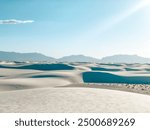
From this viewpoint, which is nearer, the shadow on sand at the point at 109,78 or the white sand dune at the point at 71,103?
the white sand dune at the point at 71,103

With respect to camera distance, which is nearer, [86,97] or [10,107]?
[10,107]

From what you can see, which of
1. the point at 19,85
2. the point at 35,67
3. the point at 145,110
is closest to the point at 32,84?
the point at 19,85

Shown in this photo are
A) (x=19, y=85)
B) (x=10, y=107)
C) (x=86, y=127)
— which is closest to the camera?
(x=86, y=127)

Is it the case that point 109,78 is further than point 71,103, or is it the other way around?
point 109,78

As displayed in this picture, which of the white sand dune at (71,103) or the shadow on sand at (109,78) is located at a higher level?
the white sand dune at (71,103)

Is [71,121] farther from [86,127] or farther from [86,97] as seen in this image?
[86,97]

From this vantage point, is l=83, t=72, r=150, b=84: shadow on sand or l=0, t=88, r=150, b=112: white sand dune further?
l=83, t=72, r=150, b=84: shadow on sand

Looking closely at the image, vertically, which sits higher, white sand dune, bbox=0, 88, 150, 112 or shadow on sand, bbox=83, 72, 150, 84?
white sand dune, bbox=0, 88, 150, 112

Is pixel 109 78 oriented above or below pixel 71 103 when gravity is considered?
below
